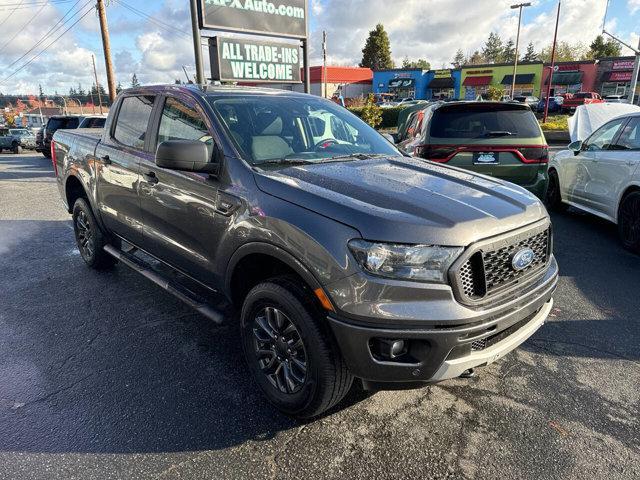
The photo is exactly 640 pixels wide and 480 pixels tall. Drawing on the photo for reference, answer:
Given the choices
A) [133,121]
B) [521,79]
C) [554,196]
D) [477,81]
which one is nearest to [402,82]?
[477,81]

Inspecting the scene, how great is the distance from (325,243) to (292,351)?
723mm

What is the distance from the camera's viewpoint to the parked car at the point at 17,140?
26984 millimetres

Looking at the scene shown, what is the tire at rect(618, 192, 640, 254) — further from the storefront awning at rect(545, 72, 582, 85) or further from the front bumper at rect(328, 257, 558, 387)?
the storefront awning at rect(545, 72, 582, 85)

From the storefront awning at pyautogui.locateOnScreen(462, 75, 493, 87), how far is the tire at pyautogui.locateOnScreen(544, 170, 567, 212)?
51956mm

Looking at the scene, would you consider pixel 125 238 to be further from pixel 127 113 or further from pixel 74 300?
pixel 127 113

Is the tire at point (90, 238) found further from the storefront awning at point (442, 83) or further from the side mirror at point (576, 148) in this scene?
the storefront awning at point (442, 83)

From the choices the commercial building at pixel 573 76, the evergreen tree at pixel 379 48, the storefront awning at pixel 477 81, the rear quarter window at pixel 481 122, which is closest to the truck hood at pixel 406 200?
the rear quarter window at pixel 481 122

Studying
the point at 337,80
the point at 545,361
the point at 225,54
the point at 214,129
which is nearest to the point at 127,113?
the point at 214,129

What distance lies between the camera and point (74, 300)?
4.40 metres

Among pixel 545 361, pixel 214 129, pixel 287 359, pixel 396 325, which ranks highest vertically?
pixel 214 129

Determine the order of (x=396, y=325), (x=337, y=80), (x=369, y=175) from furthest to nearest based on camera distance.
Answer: (x=337, y=80)
(x=369, y=175)
(x=396, y=325)

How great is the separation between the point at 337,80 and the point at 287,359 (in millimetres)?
60078

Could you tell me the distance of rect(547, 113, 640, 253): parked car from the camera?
5551 millimetres

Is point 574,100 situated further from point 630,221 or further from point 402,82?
point 630,221
